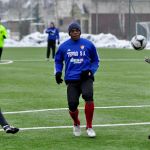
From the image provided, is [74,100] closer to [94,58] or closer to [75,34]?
[94,58]

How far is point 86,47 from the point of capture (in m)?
10.4

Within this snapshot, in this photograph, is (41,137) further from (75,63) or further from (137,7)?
(137,7)

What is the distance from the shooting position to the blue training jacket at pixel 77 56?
10.3 metres

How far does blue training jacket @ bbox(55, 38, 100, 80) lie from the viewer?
10.3m

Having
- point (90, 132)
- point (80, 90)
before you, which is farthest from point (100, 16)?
point (90, 132)

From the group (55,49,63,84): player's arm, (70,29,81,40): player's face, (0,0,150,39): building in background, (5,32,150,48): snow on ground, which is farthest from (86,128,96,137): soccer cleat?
(0,0,150,39): building in background

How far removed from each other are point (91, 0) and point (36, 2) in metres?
39.2

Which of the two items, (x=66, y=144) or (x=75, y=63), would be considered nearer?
(x=66, y=144)

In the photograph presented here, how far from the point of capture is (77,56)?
33.8ft

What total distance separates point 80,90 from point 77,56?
1.90 ft

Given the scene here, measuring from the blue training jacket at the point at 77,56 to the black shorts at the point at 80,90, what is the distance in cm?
13

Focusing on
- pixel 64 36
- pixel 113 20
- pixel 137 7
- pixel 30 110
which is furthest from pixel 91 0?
pixel 30 110

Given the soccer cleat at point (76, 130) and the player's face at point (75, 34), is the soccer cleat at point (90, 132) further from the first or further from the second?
the player's face at point (75, 34)

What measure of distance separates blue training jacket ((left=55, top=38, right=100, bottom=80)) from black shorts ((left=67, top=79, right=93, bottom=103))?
5.3 inches
